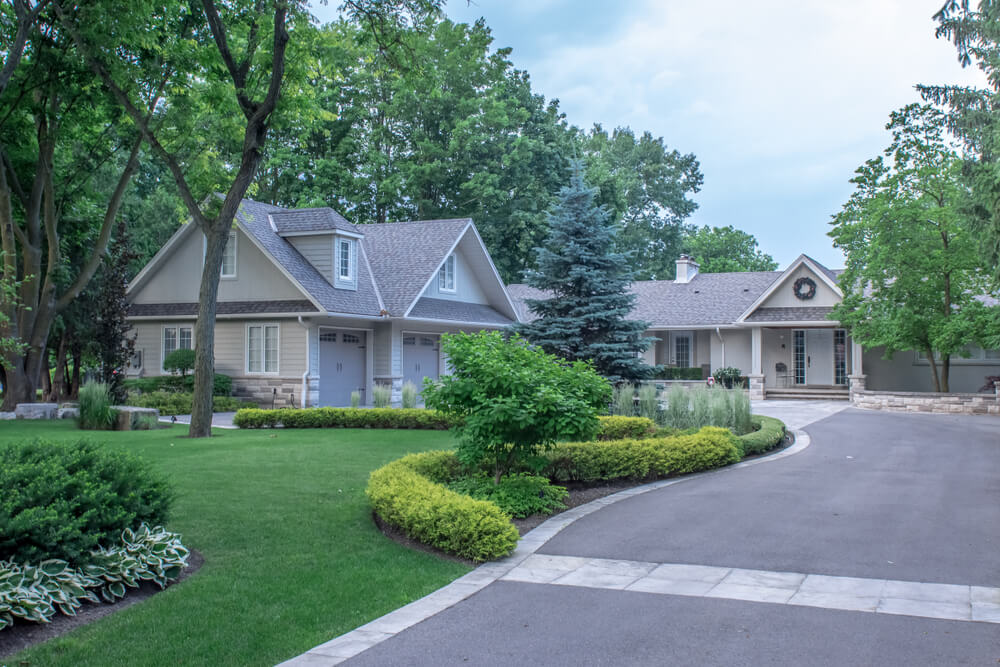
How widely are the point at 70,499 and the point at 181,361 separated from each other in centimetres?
1887

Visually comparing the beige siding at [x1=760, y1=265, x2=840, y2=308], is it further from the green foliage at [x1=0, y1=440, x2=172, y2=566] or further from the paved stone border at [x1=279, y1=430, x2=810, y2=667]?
the green foliage at [x1=0, y1=440, x2=172, y2=566]

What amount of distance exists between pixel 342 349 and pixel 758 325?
15.3 metres

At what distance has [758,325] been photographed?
29984 millimetres

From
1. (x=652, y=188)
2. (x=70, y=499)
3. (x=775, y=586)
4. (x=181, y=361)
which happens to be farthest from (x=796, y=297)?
(x=652, y=188)

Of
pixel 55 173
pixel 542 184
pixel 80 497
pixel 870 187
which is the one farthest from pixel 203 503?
pixel 542 184

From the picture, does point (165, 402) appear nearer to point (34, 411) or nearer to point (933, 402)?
point (34, 411)

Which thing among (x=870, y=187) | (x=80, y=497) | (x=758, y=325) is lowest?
(x=80, y=497)

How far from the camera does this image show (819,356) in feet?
102

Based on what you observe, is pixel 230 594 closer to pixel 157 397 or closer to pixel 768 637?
pixel 768 637

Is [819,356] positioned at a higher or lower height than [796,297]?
lower

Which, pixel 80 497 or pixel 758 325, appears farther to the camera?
pixel 758 325

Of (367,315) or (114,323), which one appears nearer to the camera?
(114,323)

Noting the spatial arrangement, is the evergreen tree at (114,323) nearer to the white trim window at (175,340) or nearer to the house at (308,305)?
the house at (308,305)

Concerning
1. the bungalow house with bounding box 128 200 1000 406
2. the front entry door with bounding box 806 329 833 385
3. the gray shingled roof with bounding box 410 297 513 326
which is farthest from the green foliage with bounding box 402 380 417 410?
the front entry door with bounding box 806 329 833 385
